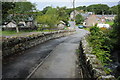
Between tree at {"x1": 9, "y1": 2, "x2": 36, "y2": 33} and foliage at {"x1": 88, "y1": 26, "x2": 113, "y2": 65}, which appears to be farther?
tree at {"x1": 9, "y1": 2, "x2": 36, "y2": 33}

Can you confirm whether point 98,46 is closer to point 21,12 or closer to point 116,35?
point 116,35

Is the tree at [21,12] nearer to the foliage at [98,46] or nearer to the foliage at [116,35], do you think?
the foliage at [116,35]

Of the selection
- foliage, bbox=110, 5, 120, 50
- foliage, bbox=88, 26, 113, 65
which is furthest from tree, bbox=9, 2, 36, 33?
foliage, bbox=88, 26, 113, 65

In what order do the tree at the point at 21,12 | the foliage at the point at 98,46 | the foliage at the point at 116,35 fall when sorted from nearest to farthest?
the foliage at the point at 98,46 → the foliage at the point at 116,35 → the tree at the point at 21,12

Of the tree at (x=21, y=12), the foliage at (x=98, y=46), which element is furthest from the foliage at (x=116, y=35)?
the tree at (x=21, y=12)

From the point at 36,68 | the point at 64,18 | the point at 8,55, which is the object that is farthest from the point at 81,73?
the point at 64,18

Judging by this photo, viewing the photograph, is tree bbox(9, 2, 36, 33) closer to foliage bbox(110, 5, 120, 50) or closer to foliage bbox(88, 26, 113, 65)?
foliage bbox(110, 5, 120, 50)

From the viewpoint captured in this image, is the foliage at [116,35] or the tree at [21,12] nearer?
the foliage at [116,35]

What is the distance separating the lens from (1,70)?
8.12m

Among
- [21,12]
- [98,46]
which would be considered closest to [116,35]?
[98,46]

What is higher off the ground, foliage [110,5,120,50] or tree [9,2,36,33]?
Result: tree [9,2,36,33]

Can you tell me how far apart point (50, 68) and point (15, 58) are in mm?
2996

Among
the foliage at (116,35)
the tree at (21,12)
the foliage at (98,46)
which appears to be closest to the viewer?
the foliage at (98,46)

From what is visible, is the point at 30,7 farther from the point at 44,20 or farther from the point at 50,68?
the point at 50,68
